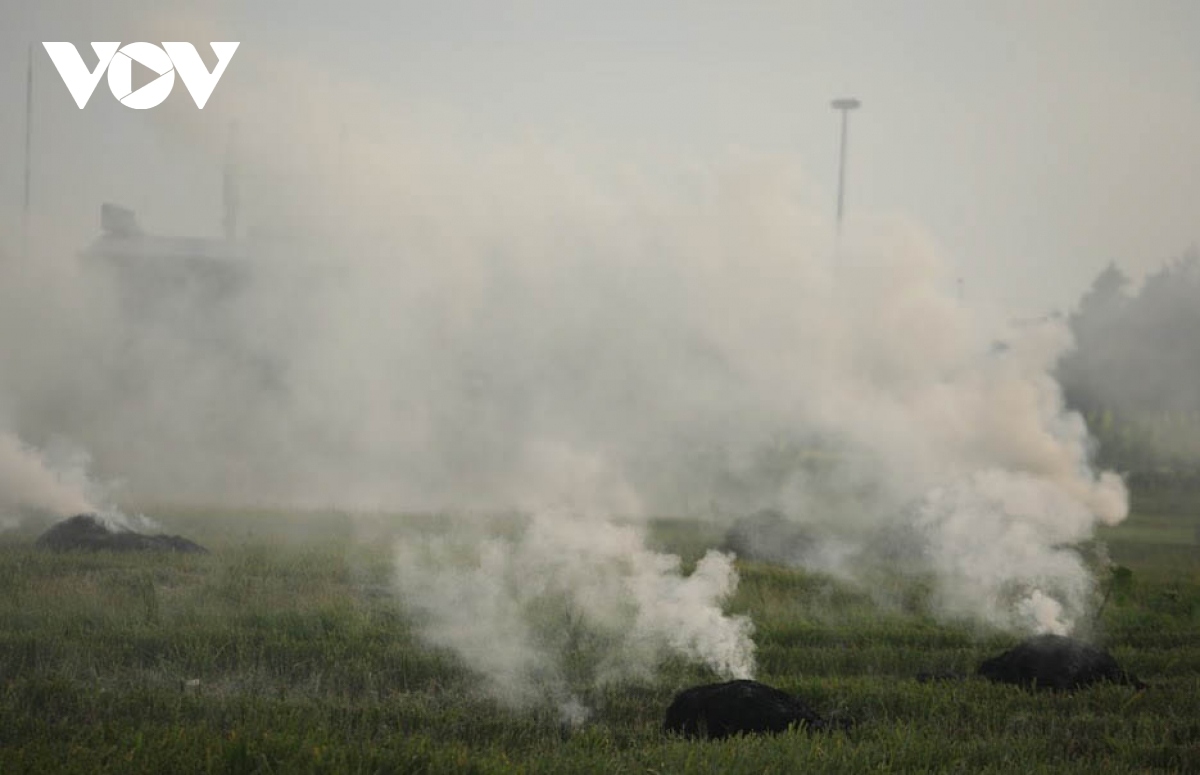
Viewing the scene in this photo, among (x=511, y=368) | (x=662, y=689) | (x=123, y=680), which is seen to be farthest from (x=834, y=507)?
(x=123, y=680)

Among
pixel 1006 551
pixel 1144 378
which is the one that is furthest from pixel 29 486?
pixel 1144 378

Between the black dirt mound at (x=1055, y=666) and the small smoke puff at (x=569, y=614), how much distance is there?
8.62 ft

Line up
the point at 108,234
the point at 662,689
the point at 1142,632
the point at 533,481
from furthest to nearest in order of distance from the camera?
the point at 108,234, the point at 533,481, the point at 1142,632, the point at 662,689

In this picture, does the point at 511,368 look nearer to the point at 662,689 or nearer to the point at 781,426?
the point at 781,426

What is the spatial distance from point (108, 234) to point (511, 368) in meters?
18.1

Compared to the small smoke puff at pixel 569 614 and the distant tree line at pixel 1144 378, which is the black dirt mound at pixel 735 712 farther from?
the distant tree line at pixel 1144 378

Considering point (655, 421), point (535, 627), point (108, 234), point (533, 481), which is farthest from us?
point (108, 234)

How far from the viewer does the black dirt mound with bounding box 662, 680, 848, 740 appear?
404 inches

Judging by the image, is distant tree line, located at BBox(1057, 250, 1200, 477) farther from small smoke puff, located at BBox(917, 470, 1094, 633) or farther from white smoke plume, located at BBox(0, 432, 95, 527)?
white smoke plume, located at BBox(0, 432, 95, 527)

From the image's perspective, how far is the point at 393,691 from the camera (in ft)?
35.8

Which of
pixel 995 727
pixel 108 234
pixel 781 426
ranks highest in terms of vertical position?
pixel 108 234

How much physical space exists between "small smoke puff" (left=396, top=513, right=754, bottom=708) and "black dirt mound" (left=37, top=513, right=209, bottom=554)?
378cm

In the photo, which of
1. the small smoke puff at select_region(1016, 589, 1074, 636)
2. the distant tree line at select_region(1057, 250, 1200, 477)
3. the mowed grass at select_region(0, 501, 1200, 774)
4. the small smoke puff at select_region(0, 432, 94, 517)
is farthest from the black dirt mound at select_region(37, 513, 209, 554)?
the distant tree line at select_region(1057, 250, 1200, 477)

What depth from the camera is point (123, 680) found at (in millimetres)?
10711
